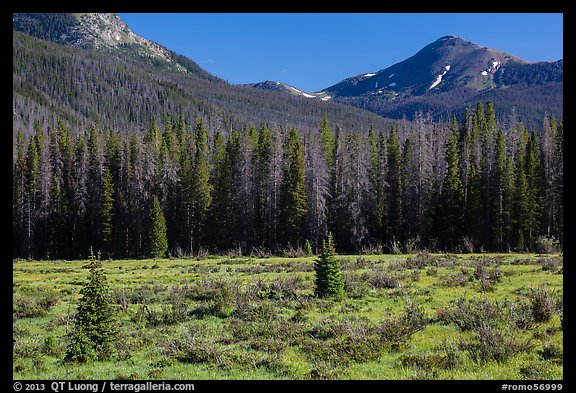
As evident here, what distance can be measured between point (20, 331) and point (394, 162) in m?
59.9

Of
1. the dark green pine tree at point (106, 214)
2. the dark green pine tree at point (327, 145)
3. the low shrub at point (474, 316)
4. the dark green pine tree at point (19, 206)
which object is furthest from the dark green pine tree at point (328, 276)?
the dark green pine tree at point (19, 206)

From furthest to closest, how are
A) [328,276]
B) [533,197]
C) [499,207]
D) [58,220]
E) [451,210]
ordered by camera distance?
[58,220]
[451,210]
[499,207]
[533,197]
[328,276]

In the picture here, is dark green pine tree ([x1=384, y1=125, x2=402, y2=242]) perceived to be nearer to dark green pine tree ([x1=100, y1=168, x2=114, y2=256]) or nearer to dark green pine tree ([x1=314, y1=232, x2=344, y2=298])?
dark green pine tree ([x1=314, y1=232, x2=344, y2=298])

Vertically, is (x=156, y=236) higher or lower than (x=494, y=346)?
higher

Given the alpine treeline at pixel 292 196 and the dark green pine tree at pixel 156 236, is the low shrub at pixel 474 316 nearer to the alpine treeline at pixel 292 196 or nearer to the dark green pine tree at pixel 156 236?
Result: the alpine treeline at pixel 292 196

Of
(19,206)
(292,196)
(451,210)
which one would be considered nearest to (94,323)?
(292,196)

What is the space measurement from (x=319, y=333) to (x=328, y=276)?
6.56m

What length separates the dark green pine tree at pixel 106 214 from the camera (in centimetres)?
6881

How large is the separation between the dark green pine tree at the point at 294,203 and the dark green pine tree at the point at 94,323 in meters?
48.6

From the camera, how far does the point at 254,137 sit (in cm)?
8200

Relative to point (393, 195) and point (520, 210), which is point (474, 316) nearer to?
point (520, 210)

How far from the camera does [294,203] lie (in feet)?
211
